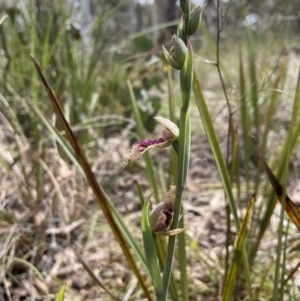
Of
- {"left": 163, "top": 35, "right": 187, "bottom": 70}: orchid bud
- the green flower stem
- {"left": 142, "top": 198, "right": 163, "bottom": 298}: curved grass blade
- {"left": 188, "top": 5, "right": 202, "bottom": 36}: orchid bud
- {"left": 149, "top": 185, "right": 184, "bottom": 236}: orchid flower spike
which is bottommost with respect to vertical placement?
{"left": 142, "top": 198, "right": 163, "bottom": 298}: curved grass blade

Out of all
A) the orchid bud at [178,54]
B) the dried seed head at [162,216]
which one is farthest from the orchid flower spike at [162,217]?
the orchid bud at [178,54]

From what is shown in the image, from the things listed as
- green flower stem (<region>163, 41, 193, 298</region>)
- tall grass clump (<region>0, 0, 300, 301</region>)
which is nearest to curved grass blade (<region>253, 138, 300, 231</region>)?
tall grass clump (<region>0, 0, 300, 301</region>)

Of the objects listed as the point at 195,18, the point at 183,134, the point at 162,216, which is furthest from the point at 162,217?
the point at 195,18

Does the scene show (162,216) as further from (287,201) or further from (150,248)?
(287,201)

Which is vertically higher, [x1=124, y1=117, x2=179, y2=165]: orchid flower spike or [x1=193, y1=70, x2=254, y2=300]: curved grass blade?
[x1=193, y1=70, x2=254, y2=300]: curved grass blade

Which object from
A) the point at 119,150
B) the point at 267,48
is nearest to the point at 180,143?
the point at 119,150

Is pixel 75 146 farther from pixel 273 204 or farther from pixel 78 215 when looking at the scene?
pixel 78 215

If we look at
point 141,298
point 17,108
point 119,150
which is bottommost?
point 141,298

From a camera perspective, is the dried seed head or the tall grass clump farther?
the tall grass clump

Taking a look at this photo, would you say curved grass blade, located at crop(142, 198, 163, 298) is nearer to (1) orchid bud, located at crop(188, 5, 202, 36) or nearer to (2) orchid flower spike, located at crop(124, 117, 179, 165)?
(2) orchid flower spike, located at crop(124, 117, 179, 165)
